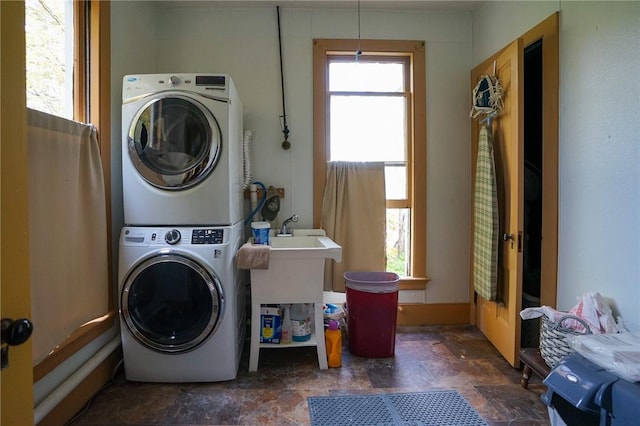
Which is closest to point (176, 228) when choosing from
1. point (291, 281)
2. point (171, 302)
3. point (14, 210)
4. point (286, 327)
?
point (171, 302)

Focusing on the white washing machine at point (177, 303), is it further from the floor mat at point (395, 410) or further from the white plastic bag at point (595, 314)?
the white plastic bag at point (595, 314)

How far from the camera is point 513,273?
214 cm

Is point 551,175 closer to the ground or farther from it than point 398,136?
closer to the ground

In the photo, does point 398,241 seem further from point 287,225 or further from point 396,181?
point 287,225

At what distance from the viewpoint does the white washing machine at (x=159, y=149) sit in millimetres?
1970

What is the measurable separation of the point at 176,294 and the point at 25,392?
1.28 m

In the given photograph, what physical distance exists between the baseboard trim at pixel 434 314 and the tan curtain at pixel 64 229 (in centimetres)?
213

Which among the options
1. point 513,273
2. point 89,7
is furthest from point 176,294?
point 513,273

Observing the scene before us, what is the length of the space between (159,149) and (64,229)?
2.13 ft

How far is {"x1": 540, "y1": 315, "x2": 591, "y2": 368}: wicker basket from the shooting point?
1643mm

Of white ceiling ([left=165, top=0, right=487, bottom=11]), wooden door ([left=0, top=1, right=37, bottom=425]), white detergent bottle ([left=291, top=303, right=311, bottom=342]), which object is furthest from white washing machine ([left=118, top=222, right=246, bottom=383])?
white ceiling ([left=165, top=0, right=487, bottom=11])

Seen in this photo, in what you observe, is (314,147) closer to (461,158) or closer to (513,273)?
(461,158)

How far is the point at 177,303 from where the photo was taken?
2.00 m

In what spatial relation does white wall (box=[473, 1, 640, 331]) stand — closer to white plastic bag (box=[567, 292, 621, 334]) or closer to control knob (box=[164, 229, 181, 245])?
white plastic bag (box=[567, 292, 621, 334])
